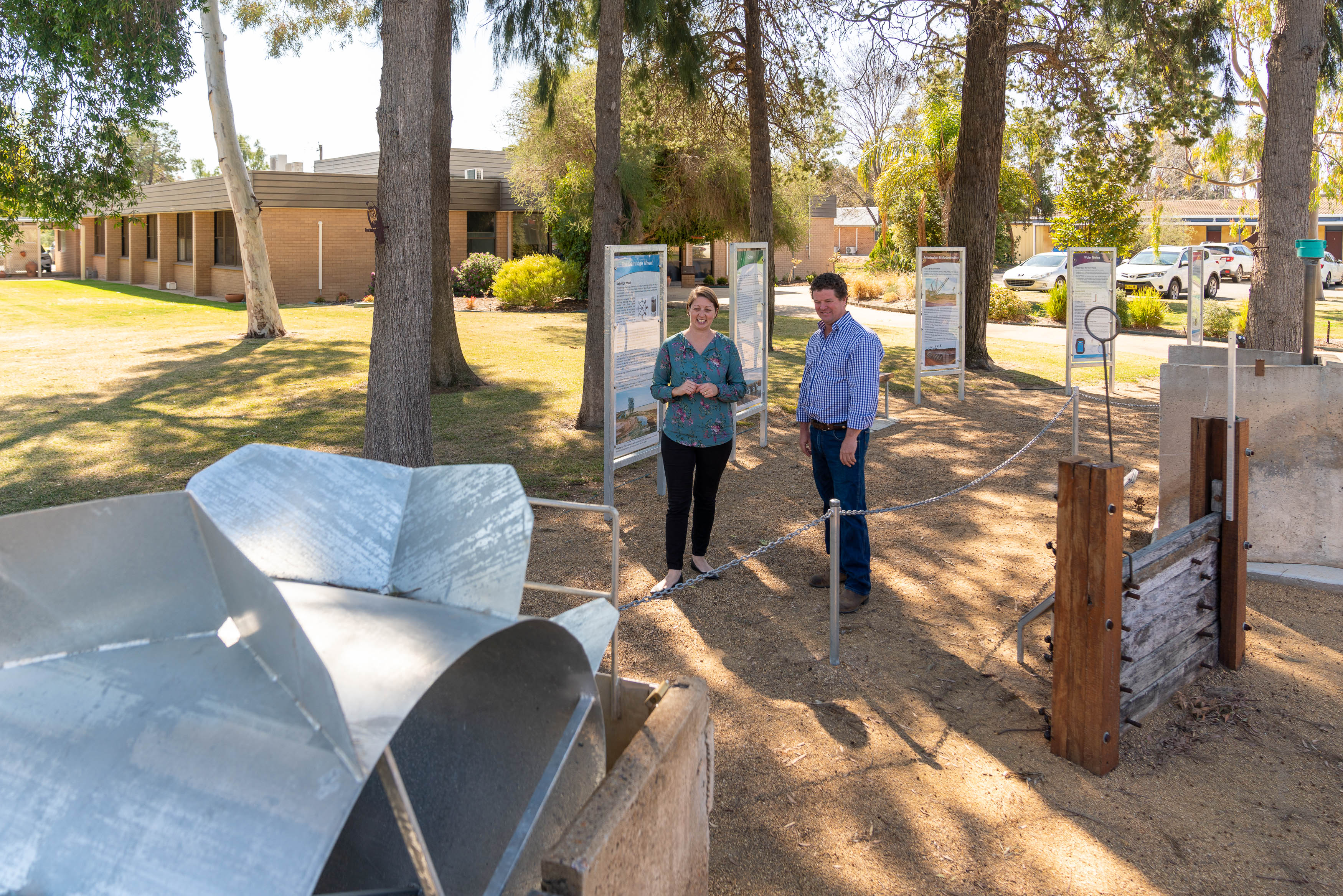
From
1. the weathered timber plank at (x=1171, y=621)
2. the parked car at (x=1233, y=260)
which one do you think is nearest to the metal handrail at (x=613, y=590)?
the weathered timber plank at (x=1171, y=621)

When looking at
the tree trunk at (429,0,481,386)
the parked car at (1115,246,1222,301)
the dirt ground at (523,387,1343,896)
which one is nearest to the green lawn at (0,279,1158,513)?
the tree trunk at (429,0,481,386)

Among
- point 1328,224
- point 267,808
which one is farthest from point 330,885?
point 1328,224

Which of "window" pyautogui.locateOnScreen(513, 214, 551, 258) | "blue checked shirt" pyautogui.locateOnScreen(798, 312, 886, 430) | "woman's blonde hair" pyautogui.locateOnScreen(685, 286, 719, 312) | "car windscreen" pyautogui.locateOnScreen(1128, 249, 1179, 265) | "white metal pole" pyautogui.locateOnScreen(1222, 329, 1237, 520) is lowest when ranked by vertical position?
"white metal pole" pyautogui.locateOnScreen(1222, 329, 1237, 520)

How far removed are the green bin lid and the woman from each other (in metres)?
3.61

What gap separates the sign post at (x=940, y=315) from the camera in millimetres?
12961

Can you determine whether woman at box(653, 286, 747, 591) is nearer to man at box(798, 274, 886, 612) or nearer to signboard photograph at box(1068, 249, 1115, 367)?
man at box(798, 274, 886, 612)

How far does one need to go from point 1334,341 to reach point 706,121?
43.8 ft

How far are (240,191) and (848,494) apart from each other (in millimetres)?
16869

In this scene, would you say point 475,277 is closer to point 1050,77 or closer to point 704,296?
point 1050,77

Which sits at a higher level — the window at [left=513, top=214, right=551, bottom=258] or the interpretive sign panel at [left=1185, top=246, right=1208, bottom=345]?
the window at [left=513, top=214, right=551, bottom=258]

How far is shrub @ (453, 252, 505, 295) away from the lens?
28625 millimetres

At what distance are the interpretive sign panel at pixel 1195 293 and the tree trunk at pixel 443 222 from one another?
8.81 m

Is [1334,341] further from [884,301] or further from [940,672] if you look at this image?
[940,672]

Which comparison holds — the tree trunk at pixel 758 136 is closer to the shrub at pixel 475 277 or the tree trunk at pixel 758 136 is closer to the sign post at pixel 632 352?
the sign post at pixel 632 352
